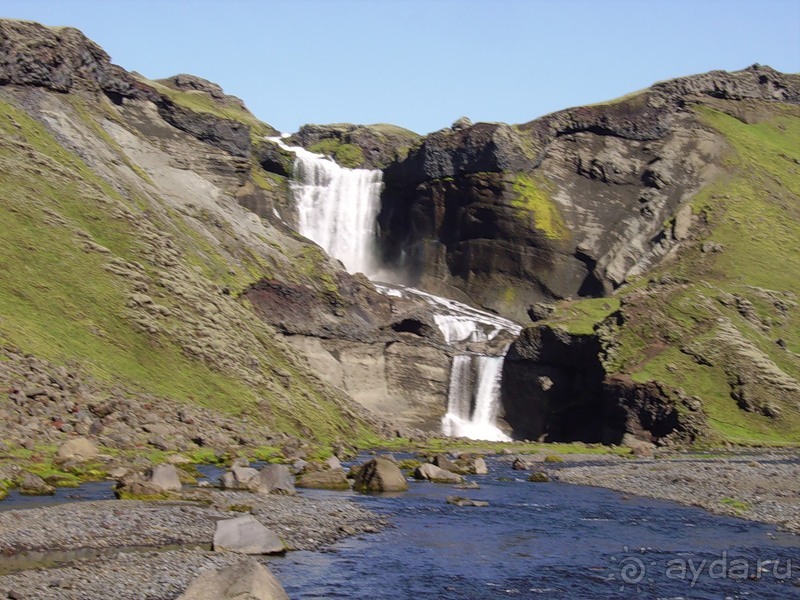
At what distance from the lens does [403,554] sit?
109 ft

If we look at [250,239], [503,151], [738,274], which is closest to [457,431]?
[250,239]

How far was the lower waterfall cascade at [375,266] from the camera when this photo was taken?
396 feet

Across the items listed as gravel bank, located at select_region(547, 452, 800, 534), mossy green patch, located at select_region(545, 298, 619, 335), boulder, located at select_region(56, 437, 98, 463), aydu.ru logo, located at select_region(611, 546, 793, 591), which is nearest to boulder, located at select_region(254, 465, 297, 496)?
boulder, located at select_region(56, 437, 98, 463)

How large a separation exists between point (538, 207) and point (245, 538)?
413ft

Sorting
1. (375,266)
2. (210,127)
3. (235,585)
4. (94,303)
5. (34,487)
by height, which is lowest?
(34,487)

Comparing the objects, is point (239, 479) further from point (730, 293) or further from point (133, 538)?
point (730, 293)

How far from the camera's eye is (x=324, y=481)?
50.0 m

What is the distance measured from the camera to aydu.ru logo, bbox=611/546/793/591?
Result: 30672 mm

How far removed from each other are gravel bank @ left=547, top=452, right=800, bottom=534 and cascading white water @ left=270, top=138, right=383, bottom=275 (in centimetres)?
8605

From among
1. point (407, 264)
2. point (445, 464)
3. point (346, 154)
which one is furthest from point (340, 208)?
point (445, 464)

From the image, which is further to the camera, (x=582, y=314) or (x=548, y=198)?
(x=548, y=198)

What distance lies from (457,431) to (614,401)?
2067cm

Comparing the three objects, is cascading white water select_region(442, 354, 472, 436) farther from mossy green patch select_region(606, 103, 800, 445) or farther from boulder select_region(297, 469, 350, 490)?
boulder select_region(297, 469, 350, 490)

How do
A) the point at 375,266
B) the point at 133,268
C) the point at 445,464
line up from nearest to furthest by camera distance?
the point at 445,464 < the point at 133,268 < the point at 375,266
